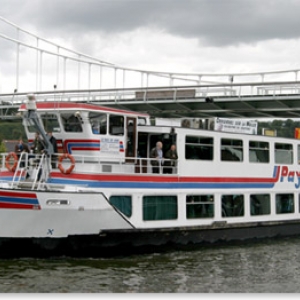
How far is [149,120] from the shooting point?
693 inches

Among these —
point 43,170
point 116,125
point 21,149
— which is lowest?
point 43,170

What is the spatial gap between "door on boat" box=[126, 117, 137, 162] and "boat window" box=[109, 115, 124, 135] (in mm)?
200

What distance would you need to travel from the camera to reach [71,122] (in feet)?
53.4

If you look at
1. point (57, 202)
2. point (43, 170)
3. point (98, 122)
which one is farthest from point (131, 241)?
point (98, 122)

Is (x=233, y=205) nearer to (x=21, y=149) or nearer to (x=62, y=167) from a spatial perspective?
(x=62, y=167)

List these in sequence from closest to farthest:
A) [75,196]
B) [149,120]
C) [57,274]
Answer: [57,274] → [75,196] → [149,120]

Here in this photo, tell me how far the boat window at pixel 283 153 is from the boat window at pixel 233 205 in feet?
8.33

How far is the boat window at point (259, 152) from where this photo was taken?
19.3 metres

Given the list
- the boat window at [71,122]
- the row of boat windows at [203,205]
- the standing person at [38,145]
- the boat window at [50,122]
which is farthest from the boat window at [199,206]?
the standing person at [38,145]

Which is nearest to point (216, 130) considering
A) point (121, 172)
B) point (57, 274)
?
point (121, 172)

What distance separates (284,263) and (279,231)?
3.53m

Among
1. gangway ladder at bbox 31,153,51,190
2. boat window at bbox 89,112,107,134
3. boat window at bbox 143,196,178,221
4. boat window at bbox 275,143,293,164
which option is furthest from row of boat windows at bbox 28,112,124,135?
boat window at bbox 275,143,293,164

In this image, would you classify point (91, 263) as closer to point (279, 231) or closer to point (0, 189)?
point (0, 189)

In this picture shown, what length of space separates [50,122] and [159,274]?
18.0 ft
